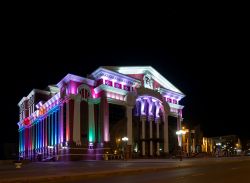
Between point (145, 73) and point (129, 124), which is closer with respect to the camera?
point (129, 124)

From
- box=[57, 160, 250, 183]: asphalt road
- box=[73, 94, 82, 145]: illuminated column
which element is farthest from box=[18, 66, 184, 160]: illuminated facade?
box=[57, 160, 250, 183]: asphalt road

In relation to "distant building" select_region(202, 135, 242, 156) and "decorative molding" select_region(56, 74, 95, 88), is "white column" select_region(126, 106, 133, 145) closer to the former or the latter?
"decorative molding" select_region(56, 74, 95, 88)

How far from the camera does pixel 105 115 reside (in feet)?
233

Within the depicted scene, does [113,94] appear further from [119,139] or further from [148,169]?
[148,169]

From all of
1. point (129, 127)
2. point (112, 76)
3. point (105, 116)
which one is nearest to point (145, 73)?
point (112, 76)

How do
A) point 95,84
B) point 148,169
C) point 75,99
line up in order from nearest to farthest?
point 148,169 → point 75,99 → point 95,84

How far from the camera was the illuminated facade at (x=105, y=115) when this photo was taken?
6881 cm

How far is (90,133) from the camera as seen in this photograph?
7038 cm

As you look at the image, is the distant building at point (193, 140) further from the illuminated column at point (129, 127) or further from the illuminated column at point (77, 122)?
the illuminated column at point (77, 122)

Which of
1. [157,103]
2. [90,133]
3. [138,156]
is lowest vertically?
[138,156]

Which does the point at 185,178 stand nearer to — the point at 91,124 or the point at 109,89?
the point at 91,124

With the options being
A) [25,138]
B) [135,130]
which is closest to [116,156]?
[135,130]

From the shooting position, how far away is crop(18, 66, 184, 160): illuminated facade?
6881 centimetres

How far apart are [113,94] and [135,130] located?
9.69 metres
